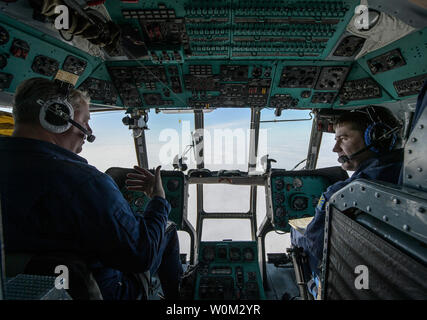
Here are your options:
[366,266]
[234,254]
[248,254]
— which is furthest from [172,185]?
[366,266]

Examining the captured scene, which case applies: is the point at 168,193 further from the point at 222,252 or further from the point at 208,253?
the point at 222,252

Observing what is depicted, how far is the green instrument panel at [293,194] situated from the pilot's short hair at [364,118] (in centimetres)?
123

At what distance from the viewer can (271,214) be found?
8.27 ft

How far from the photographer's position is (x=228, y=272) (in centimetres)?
214

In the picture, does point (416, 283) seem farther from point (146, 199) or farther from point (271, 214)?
point (146, 199)

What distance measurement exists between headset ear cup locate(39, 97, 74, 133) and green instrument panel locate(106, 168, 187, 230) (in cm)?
181

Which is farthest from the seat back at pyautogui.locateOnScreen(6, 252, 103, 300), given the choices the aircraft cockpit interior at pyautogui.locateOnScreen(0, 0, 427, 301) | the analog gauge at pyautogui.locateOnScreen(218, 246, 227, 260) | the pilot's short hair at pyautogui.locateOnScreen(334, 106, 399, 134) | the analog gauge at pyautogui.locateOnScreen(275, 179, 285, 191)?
the analog gauge at pyautogui.locateOnScreen(275, 179, 285, 191)

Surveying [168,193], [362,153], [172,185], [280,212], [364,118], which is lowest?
[280,212]

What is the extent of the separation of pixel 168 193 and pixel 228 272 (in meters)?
1.32

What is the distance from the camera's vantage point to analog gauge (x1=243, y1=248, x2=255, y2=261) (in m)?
2.29

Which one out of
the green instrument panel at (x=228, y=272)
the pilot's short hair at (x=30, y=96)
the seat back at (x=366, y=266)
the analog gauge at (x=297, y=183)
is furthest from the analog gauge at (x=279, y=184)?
the pilot's short hair at (x=30, y=96)

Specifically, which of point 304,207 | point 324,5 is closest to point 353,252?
point 304,207

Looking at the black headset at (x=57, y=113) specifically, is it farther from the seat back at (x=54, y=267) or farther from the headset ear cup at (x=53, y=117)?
the seat back at (x=54, y=267)

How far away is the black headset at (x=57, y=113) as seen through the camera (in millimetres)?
908
